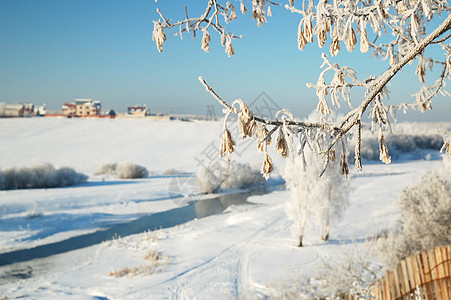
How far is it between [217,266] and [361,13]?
10561 millimetres

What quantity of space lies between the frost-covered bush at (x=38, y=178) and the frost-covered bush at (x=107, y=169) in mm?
4610

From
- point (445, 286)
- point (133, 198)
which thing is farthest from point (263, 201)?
point (445, 286)

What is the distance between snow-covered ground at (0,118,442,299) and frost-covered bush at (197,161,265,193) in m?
2.22

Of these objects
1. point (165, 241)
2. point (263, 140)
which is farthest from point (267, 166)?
point (165, 241)

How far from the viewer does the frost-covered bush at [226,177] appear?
86.5 feet

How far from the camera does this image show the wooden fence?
4.18m

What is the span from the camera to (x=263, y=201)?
22734 millimetres

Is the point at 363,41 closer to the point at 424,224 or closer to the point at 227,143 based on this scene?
the point at 227,143

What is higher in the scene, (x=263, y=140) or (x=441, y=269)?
(x=263, y=140)

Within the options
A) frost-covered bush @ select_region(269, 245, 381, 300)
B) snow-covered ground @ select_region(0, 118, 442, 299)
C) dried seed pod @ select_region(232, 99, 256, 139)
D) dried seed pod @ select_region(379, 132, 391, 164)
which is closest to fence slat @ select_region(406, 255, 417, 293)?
frost-covered bush @ select_region(269, 245, 381, 300)

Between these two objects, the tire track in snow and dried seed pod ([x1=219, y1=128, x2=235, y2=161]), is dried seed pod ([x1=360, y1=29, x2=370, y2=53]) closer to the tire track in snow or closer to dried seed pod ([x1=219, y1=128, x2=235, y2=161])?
dried seed pod ([x1=219, y1=128, x2=235, y2=161])

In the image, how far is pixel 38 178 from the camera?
85.4ft

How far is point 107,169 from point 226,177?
1308cm

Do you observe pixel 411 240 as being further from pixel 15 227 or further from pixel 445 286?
pixel 15 227
